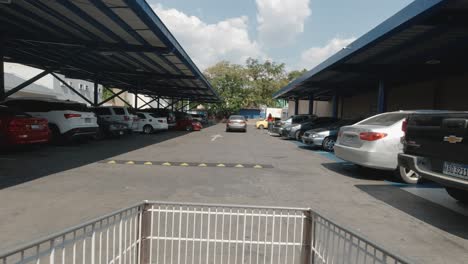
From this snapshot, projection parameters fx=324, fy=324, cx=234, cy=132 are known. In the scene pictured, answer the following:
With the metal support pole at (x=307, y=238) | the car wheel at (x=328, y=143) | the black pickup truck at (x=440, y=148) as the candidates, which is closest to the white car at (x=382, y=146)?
the black pickup truck at (x=440, y=148)

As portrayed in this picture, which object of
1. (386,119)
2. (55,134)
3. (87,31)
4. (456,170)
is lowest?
(55,134)

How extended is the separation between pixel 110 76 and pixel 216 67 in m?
43.1

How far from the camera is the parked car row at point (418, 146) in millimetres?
4836

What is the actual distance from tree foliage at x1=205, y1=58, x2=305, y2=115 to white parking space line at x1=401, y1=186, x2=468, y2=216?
54.0m

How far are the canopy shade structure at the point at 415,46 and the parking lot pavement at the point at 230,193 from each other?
4245 mm

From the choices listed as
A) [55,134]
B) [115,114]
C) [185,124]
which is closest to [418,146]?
[55,134]

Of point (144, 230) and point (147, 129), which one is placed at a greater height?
point (144, 230)

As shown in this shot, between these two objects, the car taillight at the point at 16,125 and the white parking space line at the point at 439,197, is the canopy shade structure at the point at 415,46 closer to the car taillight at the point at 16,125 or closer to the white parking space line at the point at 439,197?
the white parking space line at the point at 439,197

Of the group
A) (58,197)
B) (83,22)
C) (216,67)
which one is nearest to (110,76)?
(83,22)

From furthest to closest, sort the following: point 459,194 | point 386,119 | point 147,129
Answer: point 147,129
point 386,119
point 459,194

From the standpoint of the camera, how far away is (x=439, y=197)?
6773 mm

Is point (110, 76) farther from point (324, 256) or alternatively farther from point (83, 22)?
point (324, 256)

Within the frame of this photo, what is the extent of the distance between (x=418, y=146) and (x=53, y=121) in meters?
12.5

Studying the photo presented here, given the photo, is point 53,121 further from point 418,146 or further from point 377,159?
point 418,146
